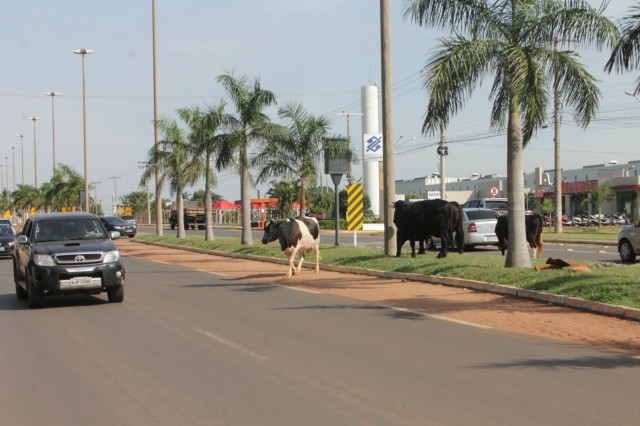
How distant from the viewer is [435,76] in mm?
15641

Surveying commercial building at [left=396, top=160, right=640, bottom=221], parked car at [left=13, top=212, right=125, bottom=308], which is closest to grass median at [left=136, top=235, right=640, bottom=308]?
parked car at [left=13, top=212, right=125, bottom=308]

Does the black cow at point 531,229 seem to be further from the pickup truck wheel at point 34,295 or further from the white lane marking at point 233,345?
the pickup truck wheel at point 34,295

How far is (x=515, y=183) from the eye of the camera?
16.0 metres

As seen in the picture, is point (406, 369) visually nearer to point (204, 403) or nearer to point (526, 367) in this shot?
Answer: point (526, 367)

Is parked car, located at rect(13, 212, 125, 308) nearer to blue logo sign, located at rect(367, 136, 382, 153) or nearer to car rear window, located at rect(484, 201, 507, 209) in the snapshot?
blue logo sign, located at rect(367, 136, 382, 153)

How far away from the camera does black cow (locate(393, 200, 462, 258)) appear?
2144 cm

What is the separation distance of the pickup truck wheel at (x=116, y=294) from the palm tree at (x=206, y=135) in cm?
1673

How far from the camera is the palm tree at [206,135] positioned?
3241 cm

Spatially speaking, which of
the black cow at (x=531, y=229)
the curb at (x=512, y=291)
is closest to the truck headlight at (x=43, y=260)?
the curb at (x=512, y=291)

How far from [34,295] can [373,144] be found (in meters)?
14.3

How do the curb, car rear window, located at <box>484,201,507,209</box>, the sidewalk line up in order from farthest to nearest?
car rear window, located at <box>484,201,507,209</box> → the curb → the sidewalk

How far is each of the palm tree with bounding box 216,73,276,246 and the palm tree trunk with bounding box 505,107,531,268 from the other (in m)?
15.2

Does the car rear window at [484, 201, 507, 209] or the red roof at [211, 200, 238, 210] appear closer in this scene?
the car rear window at [484, 201, 507, 209]

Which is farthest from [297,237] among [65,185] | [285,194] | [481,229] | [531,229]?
[285,194]
